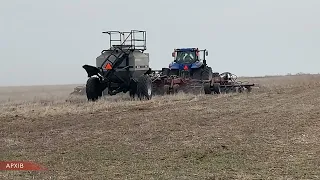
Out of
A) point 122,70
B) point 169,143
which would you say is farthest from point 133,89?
point 169,143

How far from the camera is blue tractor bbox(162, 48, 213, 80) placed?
85.0ft

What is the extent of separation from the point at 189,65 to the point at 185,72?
15.3 inches

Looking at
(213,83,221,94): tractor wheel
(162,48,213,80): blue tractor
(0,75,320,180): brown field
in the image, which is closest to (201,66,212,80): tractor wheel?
(162,48,213,80): blue tractor

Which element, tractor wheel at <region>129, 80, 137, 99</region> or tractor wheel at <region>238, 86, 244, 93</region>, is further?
tractor wheel at <region>238, 86, 244, 93</region>

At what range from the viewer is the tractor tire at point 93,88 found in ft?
69.6

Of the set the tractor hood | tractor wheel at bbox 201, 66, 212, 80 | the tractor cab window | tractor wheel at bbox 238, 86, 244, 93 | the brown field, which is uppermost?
the tractor cab window

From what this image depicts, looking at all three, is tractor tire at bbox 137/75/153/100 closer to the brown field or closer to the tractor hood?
the brown field

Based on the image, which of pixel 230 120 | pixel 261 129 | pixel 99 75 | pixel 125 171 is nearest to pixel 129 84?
pixel 99 75

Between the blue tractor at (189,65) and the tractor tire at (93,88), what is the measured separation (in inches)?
220

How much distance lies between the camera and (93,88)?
69.8ft

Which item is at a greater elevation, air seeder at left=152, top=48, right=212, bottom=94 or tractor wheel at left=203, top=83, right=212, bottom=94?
air seeder at left=152, top=48, right=212, bottom=94

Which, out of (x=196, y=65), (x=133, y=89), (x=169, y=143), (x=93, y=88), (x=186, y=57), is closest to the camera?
(x=169, y=143)

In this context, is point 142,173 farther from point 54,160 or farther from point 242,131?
point 242,131

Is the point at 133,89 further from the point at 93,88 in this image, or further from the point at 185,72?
the point at 185,72
